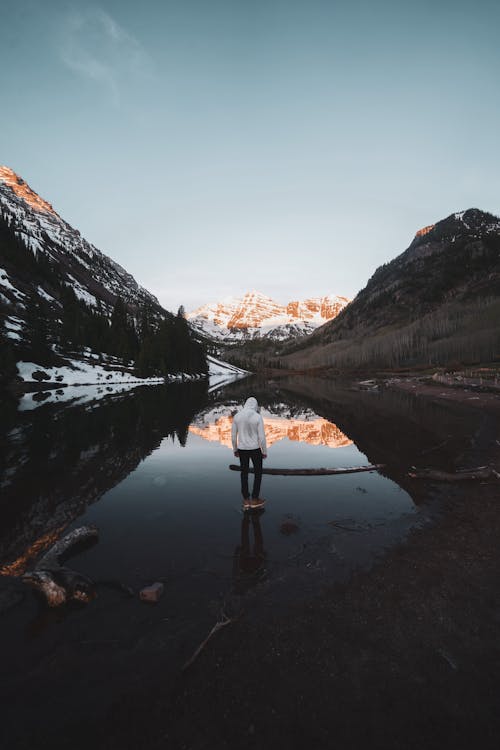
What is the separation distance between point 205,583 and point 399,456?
44.4ft

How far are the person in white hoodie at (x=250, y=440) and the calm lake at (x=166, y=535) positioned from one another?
0.70m

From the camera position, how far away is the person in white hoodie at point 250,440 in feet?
34.5

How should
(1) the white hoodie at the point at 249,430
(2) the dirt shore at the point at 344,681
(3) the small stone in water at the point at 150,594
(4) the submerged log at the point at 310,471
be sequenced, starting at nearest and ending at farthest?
(2) the dirt shore at the point at 344,681, (3) the small stone in water at the point at 150,594, (1) the white hoodie at the point at 249,430, (4) the submerged log at the point at 310,471

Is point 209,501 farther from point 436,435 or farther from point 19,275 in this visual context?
point 19,275

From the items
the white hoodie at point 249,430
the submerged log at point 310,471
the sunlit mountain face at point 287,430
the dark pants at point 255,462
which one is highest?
the white hoodie at point 249,430

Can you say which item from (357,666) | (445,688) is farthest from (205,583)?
(445,688)

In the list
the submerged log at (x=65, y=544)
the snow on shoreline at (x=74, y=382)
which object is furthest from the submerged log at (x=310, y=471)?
the snow on shoreline at (x=74, y=382)

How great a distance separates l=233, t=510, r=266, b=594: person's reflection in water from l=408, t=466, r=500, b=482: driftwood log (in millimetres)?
7900

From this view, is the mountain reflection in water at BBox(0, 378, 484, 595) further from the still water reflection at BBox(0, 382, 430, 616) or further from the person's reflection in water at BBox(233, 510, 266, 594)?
the person's reflection in water at BBox(233, 510, 266, 594)

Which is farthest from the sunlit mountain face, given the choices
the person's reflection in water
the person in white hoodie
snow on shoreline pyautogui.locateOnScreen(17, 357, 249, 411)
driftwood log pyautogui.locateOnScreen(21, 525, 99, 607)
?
snow on shoreline pyautogui.locateOnScreen(17, 357, 249, 411)

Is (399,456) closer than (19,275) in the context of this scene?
Yes

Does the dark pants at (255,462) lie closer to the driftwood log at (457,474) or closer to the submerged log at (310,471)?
the submerged log at (310,471)

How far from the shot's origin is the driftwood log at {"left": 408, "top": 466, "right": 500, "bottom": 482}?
12773 mm

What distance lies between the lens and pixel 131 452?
59.3ft
